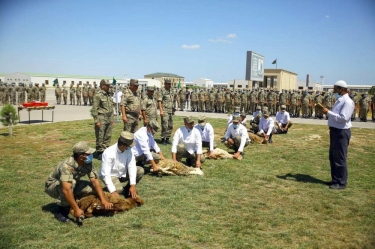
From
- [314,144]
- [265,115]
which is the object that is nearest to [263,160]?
[265,115]

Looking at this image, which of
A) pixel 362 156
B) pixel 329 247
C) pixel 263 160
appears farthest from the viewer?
pixel 362 156

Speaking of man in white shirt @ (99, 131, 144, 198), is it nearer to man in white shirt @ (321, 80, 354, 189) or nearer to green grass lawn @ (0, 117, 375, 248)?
green grass lawn @ (0, 117, 375, 248)

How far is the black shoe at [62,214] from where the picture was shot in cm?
415

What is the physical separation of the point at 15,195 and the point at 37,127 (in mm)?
8578

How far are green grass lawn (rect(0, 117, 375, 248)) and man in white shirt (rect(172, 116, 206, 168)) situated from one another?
39cm

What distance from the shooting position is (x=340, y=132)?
5.86 m

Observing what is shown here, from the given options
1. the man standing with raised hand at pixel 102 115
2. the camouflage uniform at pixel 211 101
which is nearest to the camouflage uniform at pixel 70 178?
the man standing with raised hand at pixel 102 115

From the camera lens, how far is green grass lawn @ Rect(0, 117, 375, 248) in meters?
3.71

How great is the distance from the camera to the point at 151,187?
5.59 metres

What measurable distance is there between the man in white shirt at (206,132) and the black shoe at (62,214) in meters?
4.04

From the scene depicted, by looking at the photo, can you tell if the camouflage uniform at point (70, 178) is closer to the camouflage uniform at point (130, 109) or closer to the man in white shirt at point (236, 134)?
the camouflage uniform at point (130, 109)

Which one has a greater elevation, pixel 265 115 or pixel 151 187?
pixel 265 115

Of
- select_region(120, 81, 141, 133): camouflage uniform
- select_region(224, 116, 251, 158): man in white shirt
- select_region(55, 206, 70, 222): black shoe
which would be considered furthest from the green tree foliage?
select_region(55, 206, 70, 222): black shoe

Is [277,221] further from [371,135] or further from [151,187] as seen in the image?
[371,135]
